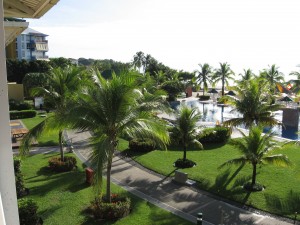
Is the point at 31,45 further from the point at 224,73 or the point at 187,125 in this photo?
the point at 187,125

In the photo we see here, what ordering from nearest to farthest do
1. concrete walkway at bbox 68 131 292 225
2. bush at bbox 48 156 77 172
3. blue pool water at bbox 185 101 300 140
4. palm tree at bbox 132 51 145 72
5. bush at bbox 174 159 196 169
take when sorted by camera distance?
concrete walkway at bbox 68 131 292 225
bush at bbox 48 156 77 172
bush at bbox 174 159 196 169
blue pool water at bbox 185 101 300 140
palm tree at bbox 132 51 145 72

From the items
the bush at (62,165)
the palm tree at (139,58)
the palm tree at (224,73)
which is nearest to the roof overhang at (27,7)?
the bush at (62,165)

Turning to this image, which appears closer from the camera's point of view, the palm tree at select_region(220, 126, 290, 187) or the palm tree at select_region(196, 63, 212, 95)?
the palm tree at select_region(220, 126, 290, 187)

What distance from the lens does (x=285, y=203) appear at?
11680mm

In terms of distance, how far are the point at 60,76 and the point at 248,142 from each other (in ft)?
30.0

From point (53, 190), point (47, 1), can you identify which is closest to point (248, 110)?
point (53, 190)

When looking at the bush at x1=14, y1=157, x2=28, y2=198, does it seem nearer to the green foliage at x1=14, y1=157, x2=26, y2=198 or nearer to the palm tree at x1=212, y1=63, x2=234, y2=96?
the green foliage at x1=14, y1=157, x2=26, y2=198

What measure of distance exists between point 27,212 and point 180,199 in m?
5.77

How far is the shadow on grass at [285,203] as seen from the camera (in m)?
11.2

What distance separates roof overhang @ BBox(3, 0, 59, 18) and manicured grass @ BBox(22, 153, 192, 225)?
6.92m

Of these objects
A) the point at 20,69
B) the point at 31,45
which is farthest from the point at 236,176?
the point at 31,45

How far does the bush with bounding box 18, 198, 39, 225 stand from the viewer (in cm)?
912

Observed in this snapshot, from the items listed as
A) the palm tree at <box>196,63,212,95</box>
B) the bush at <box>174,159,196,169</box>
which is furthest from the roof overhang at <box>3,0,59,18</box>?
the palm tree at <box>196,63,212,95</box>

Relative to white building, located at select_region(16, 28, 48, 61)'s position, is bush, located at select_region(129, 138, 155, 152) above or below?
below
